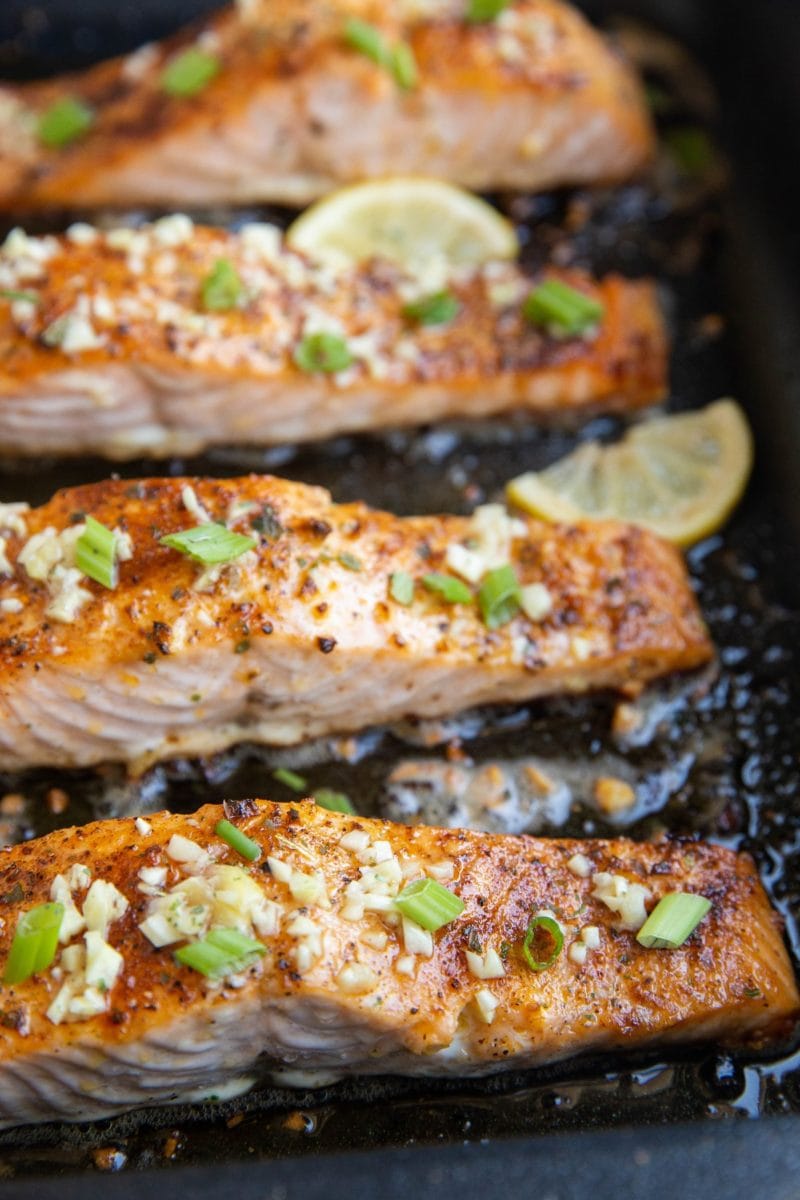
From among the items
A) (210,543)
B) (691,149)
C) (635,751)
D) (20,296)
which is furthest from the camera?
(691,149)

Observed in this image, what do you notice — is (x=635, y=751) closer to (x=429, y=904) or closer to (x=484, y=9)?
(x=429, y=904)

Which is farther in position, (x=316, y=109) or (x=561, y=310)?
(x=316, y=109)

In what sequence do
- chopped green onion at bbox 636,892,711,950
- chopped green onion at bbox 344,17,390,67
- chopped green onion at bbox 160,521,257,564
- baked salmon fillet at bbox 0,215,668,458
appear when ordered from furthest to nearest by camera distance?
1. chopped green onion at bbox 344,17,390,67
2. baked salmon fillet at bbox 0,215,668,458
3. chopped green onion at bbox 160,521,257,564
4. chopped green onion at bbox 636,892,711,950

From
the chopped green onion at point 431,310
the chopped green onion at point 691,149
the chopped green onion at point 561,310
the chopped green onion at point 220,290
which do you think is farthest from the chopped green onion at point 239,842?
the chopped green onion at point 691,149

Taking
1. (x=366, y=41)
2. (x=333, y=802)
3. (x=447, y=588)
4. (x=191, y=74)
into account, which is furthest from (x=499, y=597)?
(x=191, y=74)

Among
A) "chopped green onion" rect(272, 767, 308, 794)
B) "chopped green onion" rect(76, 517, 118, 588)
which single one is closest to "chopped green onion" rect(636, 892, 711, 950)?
"chopped green onion" rect(272, 767, 308, 794)

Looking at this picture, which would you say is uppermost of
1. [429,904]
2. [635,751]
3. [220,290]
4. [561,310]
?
[220,290]

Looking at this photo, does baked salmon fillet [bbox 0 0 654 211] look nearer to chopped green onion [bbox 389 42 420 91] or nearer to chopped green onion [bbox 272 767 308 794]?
chopped green onion [bbox 389 42 420 91]
